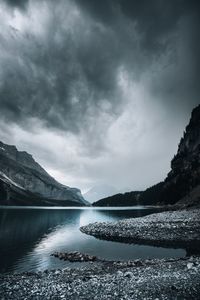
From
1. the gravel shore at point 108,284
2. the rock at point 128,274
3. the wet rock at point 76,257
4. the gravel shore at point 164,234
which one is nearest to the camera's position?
the gravel shore at point 108,284

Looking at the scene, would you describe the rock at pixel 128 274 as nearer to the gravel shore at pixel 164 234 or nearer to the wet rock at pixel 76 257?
the wet rock at pixel 76 257

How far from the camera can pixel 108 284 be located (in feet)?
62.1

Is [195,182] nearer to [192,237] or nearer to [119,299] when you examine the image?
[192,237]

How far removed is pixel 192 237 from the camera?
1591 inches

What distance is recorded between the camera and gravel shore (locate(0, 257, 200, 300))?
16766 mm

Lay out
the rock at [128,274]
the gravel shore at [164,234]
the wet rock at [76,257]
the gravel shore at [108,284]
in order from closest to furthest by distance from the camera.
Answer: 1. the gravel shore at [108,284]
2. the rock at [128,274]
3. the wet rock at [76,257]
4. the gravel shore at [164,234]

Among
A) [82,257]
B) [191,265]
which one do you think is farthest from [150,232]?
[191,265]

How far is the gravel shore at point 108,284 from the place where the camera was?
1677 cm

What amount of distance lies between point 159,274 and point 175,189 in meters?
183

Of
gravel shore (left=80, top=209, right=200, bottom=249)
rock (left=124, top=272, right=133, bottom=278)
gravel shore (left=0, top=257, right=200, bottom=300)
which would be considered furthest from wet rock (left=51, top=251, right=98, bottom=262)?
gravel shore (left=80, top=209, right=200, bottom=249)

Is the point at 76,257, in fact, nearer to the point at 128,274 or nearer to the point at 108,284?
the point at 128,274

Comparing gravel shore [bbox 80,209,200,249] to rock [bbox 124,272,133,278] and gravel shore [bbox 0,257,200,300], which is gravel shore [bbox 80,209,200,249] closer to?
gravel shore [bbox 0,257,200,300]

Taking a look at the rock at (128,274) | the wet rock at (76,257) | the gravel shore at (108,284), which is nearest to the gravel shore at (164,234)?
the wet rock at (76,257)

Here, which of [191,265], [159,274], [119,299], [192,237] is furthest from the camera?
[192,237]
